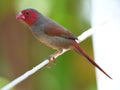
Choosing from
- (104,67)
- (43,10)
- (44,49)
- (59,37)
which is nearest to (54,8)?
(43,10)

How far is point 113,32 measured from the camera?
1.16m

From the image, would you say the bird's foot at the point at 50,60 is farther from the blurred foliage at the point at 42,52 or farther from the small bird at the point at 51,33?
the blurred foliage at the point at 42,52

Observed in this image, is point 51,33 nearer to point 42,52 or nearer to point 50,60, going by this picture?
point 50,60

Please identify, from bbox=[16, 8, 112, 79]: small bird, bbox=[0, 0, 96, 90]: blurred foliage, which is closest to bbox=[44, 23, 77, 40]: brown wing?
bbox=[16, 8, 112, 79]: small bird

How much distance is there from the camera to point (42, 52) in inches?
68.4

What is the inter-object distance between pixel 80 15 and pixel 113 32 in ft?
1.59

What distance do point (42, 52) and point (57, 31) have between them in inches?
20.4

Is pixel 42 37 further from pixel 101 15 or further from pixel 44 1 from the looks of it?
pixel 44 1

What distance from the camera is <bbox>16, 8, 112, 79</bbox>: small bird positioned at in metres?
1.22

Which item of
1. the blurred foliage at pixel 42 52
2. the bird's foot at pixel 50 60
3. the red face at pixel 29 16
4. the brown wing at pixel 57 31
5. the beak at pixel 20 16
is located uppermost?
the blurred foliage at pixel 42 52

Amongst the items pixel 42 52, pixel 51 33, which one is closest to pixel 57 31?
pixel 51 33

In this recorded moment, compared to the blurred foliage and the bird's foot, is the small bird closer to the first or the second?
the bird's foot

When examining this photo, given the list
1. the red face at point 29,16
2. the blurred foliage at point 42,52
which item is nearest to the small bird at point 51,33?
the red face at point 29,16

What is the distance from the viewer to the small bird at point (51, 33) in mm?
1223
